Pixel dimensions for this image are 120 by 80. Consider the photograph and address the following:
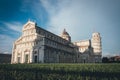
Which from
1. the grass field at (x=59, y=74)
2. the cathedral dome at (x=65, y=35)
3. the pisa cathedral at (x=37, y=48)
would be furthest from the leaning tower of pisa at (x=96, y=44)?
the grass field at (x=59, y=74)

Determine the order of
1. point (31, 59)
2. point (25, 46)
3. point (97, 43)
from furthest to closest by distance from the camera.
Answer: point (97, 43) < point (25, 46) < point (31, 59)

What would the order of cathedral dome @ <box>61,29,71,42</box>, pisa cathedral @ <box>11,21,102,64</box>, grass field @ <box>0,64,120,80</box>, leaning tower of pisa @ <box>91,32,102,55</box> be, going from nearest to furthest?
1. grass field @ <box>0,64,120,80</box>
2. pisa cathedral @ <box>11,21,102,64</box>
3. cathedral dome @ <box>61,29,71,42</box>
4. leaning tower of pisa @ <box>91,32,102,55</box>

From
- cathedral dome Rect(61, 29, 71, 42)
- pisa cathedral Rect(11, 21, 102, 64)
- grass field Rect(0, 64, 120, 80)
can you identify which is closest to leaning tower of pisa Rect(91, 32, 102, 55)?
cathedral dome Rect(61, 29, 71, 42)

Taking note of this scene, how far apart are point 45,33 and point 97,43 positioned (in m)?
38.5

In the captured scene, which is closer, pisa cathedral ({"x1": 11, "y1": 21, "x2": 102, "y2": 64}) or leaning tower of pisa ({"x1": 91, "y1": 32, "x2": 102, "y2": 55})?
pisa cathedral ({"x1": 11, "y1": 21, "x2": 102, "y2": 64})

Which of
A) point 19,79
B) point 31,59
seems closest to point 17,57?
point 31,59

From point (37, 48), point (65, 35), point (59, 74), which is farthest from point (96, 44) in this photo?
point (59, 74)

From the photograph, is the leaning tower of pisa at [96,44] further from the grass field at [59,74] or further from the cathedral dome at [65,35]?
the grass field at [59,74]

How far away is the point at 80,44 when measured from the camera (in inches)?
2510

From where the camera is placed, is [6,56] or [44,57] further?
[6,56]

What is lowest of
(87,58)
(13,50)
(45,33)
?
(87,58)

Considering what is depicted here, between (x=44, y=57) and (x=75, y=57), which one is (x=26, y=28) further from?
(x=75, y=57)

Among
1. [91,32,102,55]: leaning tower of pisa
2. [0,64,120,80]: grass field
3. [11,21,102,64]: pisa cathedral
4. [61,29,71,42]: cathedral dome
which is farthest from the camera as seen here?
[91,32,102,55]: leaning tower of pisa

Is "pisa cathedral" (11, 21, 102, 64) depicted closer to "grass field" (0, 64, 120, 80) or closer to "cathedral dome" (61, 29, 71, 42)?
"cathedral dome" (61, 29, 71, 42)
